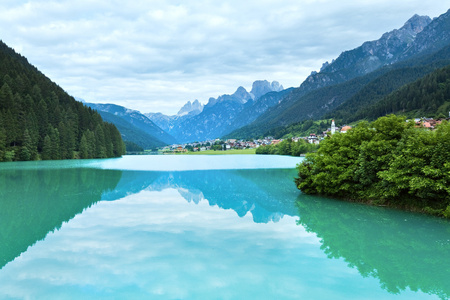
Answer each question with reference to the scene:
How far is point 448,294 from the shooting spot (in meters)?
10.3

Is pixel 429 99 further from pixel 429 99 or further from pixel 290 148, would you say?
pixel 290 148

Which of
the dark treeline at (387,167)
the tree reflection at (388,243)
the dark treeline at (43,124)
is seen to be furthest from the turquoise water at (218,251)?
the dark treeline at (43,124)

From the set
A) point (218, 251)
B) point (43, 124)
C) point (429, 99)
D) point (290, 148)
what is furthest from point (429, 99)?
point (218, 251)

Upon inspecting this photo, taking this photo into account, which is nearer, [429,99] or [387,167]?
[387,167]

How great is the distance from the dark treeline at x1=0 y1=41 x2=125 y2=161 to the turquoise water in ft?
251

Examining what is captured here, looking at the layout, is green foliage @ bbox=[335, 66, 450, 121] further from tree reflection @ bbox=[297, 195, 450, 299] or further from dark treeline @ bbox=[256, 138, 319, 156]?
tree reflection @ bbox=[297, 195, 450, 299]

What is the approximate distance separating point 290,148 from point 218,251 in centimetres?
15004

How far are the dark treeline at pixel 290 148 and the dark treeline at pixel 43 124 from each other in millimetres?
77754

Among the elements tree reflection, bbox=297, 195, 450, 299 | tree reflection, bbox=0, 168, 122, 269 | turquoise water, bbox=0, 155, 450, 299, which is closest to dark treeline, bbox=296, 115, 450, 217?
tree reflection, bbox=297, 195, 450, 299

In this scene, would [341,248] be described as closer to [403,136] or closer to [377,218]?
[377,218]

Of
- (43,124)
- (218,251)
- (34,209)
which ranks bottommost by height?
(218,251)

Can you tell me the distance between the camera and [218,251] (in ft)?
47.3

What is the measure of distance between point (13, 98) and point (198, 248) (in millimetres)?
106760

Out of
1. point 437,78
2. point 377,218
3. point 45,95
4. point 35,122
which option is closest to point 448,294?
point 377,218
